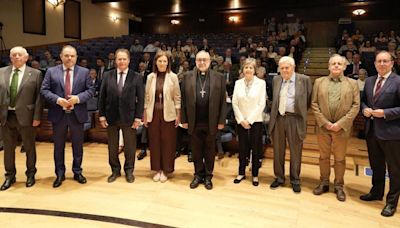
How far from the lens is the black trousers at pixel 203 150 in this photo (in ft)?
10.4

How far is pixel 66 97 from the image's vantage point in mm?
3102

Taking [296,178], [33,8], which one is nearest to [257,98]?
[296,178]

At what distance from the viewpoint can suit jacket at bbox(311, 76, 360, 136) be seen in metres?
2.80

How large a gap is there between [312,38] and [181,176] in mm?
10158

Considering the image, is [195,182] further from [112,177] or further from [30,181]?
[30,181]

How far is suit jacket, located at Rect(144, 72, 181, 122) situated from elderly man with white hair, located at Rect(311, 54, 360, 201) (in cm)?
127

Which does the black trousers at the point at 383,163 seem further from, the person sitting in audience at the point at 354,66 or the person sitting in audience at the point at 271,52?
the person sitting in audience at the point at 271,52

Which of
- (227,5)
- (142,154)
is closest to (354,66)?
(142,154)

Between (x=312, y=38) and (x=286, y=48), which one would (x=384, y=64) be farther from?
(x=312, y=38)

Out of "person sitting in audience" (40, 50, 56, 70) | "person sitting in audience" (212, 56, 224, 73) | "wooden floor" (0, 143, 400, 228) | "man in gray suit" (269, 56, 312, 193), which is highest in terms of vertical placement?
"person sitting in audience" (40, 50, 56, 70)

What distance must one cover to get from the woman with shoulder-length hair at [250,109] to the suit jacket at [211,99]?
163mm

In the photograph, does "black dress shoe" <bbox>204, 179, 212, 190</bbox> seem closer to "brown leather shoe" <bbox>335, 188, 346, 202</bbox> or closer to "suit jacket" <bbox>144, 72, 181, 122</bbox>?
"suit jacket" <bbox>144, 72, 181, 122</bbox>

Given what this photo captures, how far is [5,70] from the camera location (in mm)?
3080

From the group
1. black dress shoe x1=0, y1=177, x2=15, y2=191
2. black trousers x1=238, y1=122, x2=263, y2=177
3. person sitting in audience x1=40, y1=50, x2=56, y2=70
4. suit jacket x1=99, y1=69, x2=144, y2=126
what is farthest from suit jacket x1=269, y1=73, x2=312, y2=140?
person sitting in audience x1=40, y1=50, x2=56, y2=70
